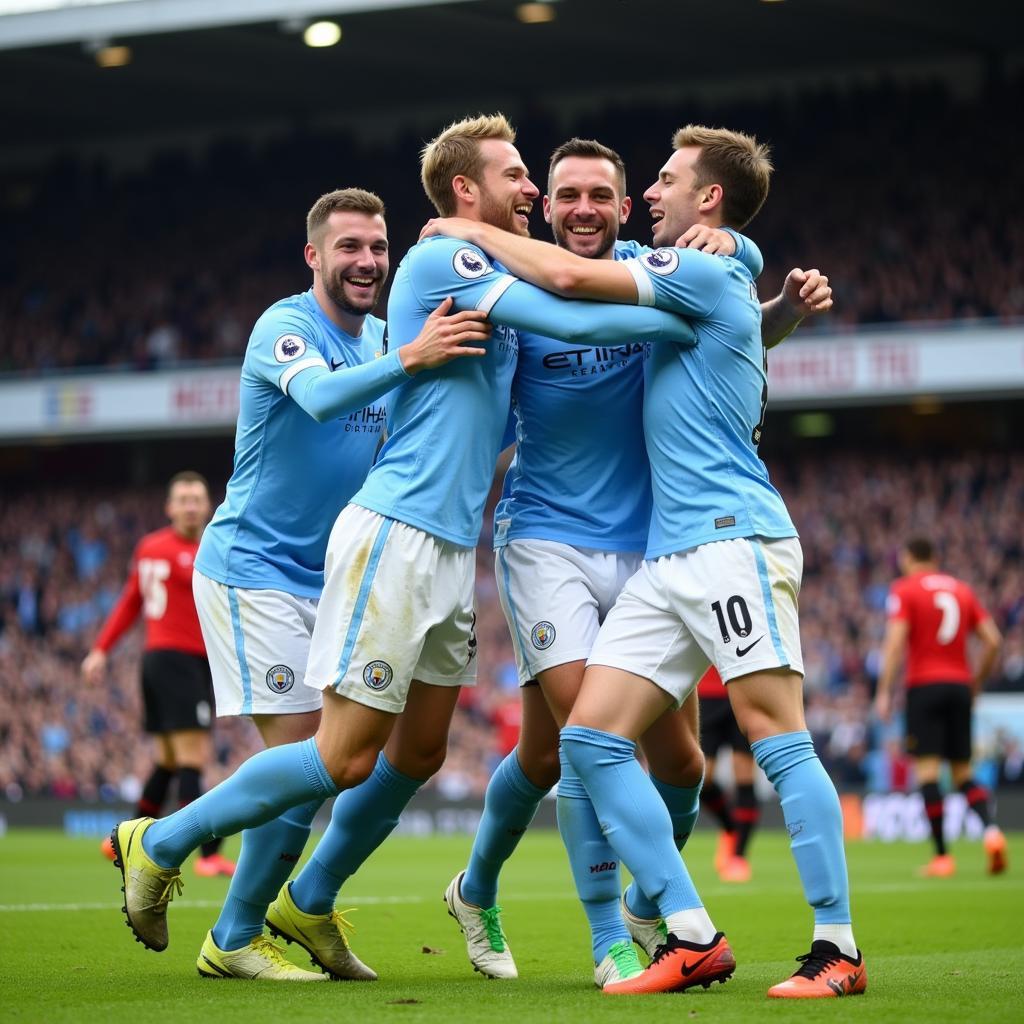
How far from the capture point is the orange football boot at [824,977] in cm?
480

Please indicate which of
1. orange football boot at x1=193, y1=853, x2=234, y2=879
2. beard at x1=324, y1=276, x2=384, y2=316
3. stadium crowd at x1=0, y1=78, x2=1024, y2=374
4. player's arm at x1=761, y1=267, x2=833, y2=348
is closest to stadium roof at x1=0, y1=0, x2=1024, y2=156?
stadium crowd at x1=0, y1=78, x2=1024, y2=374

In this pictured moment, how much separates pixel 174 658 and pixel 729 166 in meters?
6.90

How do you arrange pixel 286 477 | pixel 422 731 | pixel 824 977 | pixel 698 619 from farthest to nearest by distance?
pixel 286 477 → pixel 422 731 → pixel 698 619 → pixel 824 977

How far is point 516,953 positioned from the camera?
6762mm

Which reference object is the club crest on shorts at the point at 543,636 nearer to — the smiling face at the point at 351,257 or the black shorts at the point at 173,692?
the smiling face at the point at 351,257

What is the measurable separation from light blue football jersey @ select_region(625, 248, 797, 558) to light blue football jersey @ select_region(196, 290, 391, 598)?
1157mm

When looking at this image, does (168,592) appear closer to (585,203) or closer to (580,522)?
(580,522)

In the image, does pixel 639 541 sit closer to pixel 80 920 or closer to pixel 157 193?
pixel 80 920

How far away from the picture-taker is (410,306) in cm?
538

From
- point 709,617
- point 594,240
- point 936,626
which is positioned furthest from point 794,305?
point 936,626

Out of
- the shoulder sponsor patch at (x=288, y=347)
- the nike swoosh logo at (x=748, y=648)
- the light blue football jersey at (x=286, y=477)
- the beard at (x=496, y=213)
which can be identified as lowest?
the nike swoosh logo at (x=748, y=648)

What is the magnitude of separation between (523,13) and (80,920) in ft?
61.9

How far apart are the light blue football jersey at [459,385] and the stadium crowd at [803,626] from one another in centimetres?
1346

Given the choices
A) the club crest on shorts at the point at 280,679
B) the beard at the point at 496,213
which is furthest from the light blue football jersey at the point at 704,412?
the club crest on shorts at the point at 280,679
